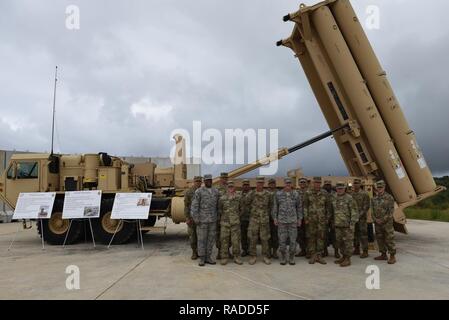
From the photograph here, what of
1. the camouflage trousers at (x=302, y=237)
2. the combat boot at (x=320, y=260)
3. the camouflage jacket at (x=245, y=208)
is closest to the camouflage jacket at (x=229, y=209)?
the camouflage jacket at (x=245, y=208)

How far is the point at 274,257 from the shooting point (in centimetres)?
712

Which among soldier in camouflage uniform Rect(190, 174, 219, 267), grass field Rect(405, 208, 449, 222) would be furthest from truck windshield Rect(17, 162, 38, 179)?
grass field Rect(405, 208, 449, 222)

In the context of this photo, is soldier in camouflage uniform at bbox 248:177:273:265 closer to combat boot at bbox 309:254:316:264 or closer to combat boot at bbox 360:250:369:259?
combat boot at bbox 309:254:316:264

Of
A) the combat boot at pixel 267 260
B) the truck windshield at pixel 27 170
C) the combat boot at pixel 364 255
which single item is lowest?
the combat boot at pixel 364 255

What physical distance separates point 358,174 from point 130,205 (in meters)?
5.48

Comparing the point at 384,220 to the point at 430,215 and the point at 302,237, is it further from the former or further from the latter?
the point at 430,215

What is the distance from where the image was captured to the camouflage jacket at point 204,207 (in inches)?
260

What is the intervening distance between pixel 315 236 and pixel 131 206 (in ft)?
13.5

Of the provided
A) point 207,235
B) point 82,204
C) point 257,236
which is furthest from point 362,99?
point 82,204

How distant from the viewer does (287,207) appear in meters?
6.61

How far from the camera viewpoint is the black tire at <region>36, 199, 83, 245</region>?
29.5 feet

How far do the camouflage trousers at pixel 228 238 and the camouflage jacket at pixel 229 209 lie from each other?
0.26ft

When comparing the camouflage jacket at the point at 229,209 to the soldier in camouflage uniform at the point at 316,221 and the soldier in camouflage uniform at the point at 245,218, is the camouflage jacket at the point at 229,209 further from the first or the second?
the soldier in camouflage uniform at the point at 316,221

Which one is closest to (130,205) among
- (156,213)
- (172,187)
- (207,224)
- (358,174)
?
(156,213)
